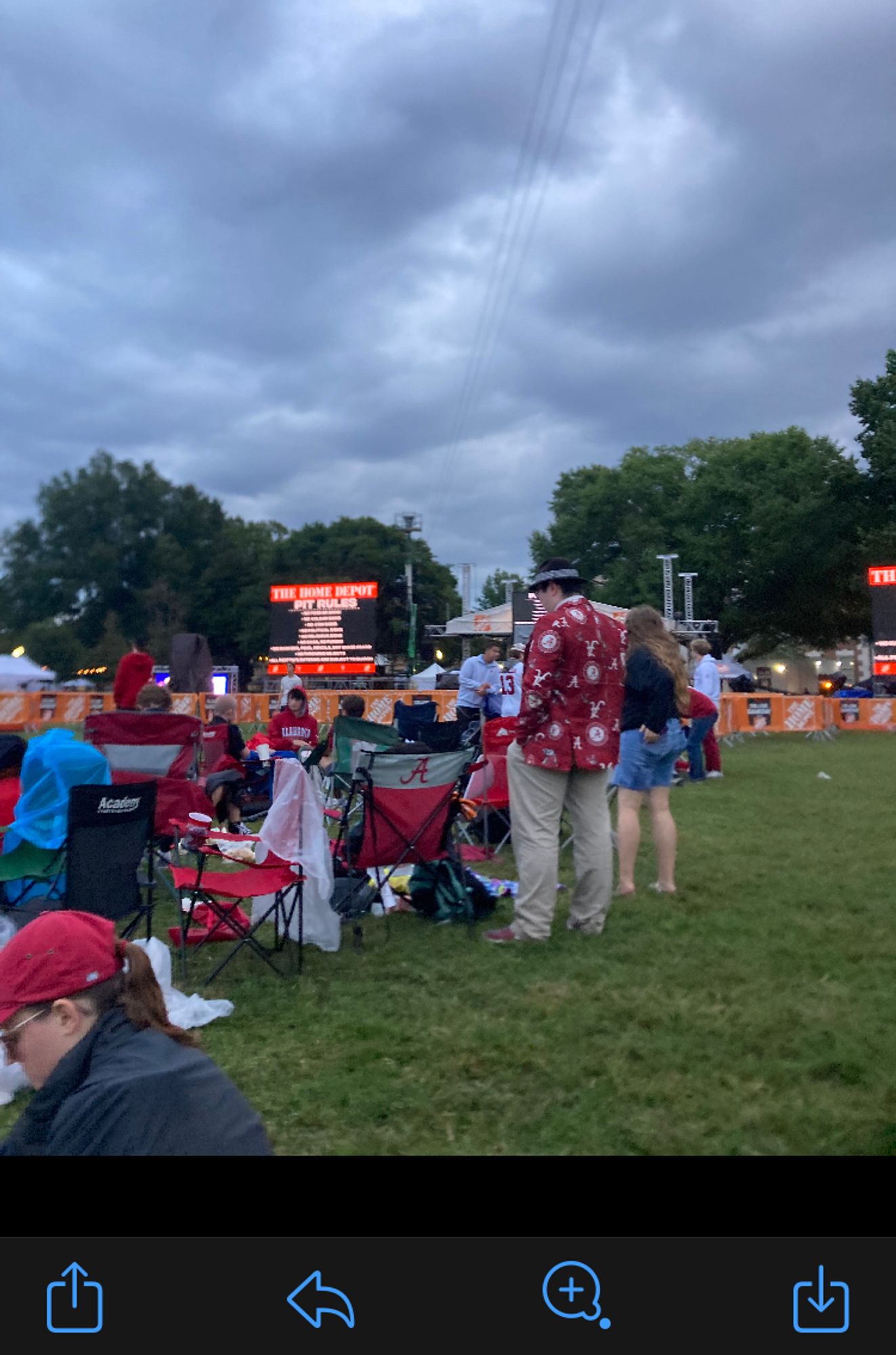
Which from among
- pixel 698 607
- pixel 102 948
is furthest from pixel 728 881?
pixel 698 607

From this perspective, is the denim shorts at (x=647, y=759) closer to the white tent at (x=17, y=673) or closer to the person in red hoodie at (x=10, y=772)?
the person in red hoodie at (x=10, y=772)

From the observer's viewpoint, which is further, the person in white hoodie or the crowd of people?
the person in white hoodie

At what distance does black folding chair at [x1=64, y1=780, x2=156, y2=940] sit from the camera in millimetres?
4742

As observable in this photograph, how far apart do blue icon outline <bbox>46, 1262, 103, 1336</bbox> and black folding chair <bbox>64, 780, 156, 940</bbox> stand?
3.88 meters

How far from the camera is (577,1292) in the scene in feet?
3.08

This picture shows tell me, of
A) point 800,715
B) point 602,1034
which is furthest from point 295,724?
point 800,715

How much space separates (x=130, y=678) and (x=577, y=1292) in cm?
903

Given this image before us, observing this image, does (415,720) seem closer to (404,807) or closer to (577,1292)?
(404,807)

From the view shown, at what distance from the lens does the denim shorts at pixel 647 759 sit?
5863mm

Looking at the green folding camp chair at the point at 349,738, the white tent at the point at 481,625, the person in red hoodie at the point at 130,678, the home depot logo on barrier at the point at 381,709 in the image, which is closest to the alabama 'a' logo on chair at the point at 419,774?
the green folding camp chair at the point at 349,738

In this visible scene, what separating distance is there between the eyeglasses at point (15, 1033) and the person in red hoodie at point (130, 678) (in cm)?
790

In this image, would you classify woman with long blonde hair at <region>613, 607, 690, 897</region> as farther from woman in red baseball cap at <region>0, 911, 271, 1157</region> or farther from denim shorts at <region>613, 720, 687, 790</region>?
woman in red baseball cap at <region>0, 911, 271, 1157</region>

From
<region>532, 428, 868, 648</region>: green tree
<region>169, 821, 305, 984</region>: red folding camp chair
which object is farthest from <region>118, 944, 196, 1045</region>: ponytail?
<region>532, 428, 868, 648</region>: green tree

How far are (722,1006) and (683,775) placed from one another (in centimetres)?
Result: 912
